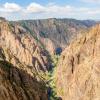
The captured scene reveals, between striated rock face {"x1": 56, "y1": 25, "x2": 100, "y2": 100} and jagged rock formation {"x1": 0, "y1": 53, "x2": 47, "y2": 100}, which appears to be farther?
striated rock face {"x1": 56, "y1": 25, "x2": 100, "y2": 100}

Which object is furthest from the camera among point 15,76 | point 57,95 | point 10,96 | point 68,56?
point 68,56

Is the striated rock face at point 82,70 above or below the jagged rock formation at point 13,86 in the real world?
below

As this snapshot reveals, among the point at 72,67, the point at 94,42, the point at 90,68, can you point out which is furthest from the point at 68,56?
the point at 90,68

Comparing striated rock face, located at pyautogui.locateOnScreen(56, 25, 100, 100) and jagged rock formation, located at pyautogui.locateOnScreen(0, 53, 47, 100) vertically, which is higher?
jagged rock formation, located at pyautogui.locateOnScreen(0, 53, 47, 100)

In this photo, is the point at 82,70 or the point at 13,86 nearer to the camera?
the point at 13,86

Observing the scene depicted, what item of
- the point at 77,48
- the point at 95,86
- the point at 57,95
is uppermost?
the point at 77,48

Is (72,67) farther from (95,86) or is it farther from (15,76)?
(15,76)

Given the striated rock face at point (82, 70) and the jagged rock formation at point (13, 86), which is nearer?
the jagged rock formation at point (13, 86)

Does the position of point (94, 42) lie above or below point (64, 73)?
above
